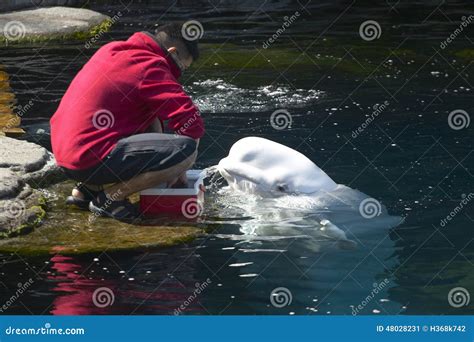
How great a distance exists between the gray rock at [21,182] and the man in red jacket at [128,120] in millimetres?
343

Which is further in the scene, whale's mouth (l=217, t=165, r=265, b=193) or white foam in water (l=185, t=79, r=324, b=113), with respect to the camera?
white foam in water (l=185, t=79, r=324, b=113)

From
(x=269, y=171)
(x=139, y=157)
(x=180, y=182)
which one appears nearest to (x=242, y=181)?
(x=269, y=171)

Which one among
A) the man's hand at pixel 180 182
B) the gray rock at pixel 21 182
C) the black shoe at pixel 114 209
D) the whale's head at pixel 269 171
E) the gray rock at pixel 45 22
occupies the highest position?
the whale's head at pixel 269 171

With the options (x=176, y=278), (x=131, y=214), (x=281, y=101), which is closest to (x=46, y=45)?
(x=281, y=101)

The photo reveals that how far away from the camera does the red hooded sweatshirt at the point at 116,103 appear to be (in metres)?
5.77

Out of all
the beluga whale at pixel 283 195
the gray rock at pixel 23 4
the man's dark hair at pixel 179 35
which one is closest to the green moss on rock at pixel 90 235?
the beluga whale at pixel 283 195

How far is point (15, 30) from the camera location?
43.1 feet

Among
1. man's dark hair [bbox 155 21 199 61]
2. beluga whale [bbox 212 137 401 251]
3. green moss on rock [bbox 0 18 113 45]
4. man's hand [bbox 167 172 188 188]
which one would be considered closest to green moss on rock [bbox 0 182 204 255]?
man's hand [bbox 167 172 188 188]

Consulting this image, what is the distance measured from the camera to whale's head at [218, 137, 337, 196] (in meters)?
6.34

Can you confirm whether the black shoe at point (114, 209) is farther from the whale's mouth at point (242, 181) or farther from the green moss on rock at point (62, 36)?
the green moss on rock at point (62, 36)

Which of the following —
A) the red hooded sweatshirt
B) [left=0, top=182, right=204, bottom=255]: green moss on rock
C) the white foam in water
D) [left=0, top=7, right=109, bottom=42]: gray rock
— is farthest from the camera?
[left=0, top=7, right=109, bottom=42]: gray rock

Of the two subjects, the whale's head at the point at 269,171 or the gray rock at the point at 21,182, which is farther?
the whale's head at the point at 269,171

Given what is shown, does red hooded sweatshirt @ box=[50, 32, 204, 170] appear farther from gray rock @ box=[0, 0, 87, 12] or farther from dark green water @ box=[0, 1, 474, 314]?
gray rock @ box=[0, 0, 87, 12]

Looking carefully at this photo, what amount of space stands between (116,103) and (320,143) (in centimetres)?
275
